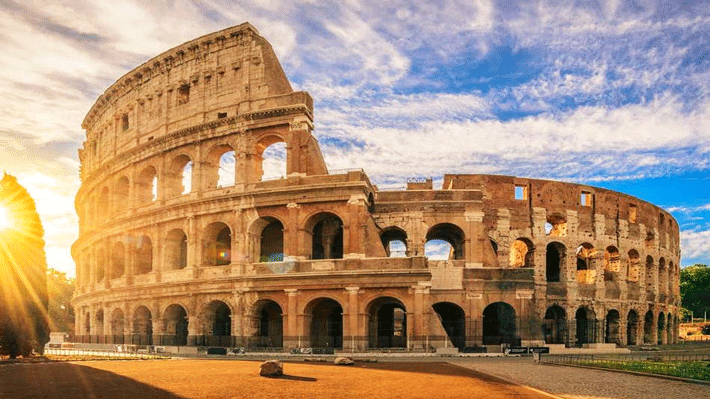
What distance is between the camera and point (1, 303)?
940 inches

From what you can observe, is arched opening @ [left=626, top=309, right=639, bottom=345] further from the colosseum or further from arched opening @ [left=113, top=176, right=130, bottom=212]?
arched opening @ [left=113, top=176, right=130, bottom=212]

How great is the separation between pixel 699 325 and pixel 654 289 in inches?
1293

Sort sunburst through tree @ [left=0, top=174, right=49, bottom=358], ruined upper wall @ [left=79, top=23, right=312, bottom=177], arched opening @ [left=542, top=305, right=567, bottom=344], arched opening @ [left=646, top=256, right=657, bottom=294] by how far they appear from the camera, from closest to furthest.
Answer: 1. sunburst through tree @ [left=0, top=174, right=49, bottom=358]
2. ruined upper wall @ [left=79, top=23, right=312, bottom=177]
3. arched opening @ [left=542, top=305, right=567, bottom=344]
4. arched opening @ [left=646, top=256, right=657, bottom=294]

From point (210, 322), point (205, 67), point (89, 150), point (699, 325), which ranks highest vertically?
point (205, 67)

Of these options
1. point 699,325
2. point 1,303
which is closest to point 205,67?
point 1,303

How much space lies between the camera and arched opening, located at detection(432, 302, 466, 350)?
34.7m

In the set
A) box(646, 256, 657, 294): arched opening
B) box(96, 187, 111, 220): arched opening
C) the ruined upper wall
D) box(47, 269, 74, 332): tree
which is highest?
the ruined upper wall

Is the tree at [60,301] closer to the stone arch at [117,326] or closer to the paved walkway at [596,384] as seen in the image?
the stone arch at [117,326]

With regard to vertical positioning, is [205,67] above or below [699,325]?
above

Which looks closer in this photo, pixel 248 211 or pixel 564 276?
pixel 248 211

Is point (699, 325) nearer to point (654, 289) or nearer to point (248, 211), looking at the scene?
point (654, 289)

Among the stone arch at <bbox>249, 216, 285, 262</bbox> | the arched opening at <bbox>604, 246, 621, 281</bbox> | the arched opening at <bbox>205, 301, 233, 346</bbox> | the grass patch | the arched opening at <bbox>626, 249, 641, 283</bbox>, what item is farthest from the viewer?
the arched opening at <bbox>626, 249, 641, 283</bbox>

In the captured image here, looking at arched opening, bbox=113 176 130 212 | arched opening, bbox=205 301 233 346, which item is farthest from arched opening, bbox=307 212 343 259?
arched opening, bbox=113 176 130 212

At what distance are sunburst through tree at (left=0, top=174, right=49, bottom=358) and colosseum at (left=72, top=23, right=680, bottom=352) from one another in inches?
349
